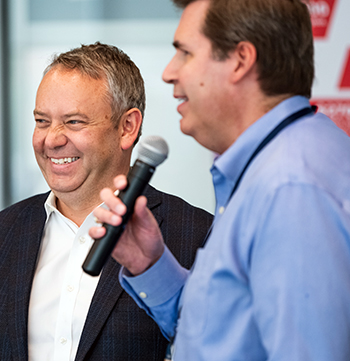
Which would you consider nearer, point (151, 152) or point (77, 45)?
point (151, 152)

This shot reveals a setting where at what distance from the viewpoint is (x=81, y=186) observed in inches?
72.8

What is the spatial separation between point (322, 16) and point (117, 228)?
10.0 ft

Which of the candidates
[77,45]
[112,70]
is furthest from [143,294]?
[77,45]

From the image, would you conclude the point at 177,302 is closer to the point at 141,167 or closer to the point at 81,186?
the point at 141,167

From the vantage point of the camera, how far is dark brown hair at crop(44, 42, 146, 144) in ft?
6.14

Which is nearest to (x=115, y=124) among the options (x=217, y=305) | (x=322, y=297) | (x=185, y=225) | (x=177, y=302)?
(x=185, y=225)

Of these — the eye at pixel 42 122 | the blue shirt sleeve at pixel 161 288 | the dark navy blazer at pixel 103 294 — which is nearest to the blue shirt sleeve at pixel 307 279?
the blue shirt sleeve at pixel 161 288

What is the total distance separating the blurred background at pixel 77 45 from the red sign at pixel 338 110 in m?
0.97

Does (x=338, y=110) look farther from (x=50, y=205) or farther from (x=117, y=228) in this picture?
(x=117, y=228)

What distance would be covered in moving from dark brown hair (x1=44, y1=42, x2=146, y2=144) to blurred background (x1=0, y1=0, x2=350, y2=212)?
2.14m

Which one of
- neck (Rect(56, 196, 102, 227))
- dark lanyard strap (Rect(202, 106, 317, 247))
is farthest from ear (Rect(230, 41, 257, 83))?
neck (Rect(56, 196, 102, 227))

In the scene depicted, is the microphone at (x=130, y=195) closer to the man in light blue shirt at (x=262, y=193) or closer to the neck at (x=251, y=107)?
the man in light blue shirt at (x=262, y=193)

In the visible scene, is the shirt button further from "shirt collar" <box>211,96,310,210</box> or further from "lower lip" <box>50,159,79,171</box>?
"lower lip" <box>50,159,79,171</box>

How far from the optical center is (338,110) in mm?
3641
